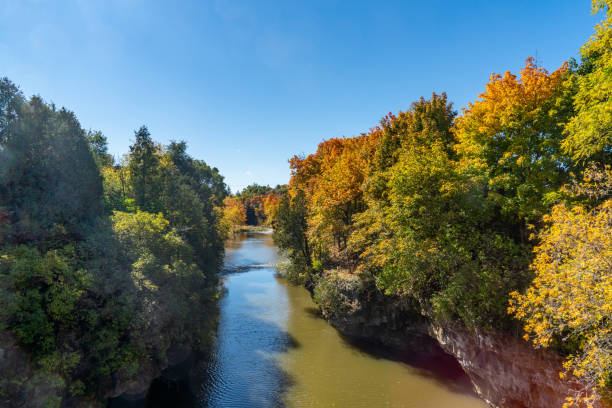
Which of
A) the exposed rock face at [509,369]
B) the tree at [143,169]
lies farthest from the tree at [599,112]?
the tree at [143,169]

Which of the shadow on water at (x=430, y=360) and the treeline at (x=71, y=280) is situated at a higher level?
the treeline at (x=71, y=280)

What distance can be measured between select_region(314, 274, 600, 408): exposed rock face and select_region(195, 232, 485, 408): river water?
1.31m

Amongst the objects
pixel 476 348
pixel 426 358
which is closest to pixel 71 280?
pixel 476 348

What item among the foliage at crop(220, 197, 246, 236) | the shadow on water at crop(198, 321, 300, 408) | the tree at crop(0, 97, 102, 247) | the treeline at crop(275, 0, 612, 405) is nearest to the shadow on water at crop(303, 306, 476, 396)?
the treeline at crop(275, 0, 612, 405)

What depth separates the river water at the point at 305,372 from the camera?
1431 centimetres

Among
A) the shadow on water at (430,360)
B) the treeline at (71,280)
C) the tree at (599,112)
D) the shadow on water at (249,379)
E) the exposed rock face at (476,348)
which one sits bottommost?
the shadow on water at (249,379)

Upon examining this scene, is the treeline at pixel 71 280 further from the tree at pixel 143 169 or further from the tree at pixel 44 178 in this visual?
the tree at pixel 143 169

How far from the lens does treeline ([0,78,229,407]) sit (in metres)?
9.22

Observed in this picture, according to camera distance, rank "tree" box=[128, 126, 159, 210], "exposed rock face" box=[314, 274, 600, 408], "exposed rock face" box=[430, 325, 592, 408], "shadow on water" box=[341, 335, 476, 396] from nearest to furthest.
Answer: "exposed rock face" box=[430, 325, 592, 408], "exposed rock face" box=[314, 274, 600, 408], "shadow on water" box=[341, 335, 476, 396], "tree" box=[128, 126, 159, 210]

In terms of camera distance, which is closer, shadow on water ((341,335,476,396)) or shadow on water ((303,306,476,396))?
shadow on water ((341,335,476,396))

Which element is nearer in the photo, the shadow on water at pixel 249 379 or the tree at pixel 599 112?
the tree at pixel 599 112

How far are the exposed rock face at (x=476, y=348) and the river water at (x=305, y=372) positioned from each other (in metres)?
1.31

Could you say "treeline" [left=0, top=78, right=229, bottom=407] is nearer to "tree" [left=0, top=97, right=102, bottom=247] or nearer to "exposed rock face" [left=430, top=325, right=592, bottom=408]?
"tree" [left=0, top=97, right=102, bottom=247]

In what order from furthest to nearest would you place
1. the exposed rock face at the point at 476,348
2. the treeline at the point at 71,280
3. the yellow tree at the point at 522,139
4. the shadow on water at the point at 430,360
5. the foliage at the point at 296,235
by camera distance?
the foliage at the point at 296,235 → the shadow on water at the point at 430,360 → the yellow tree at the point at 522,139 → the exposed rock face at the point at 476,348 → the treeline at the point at 71,280
